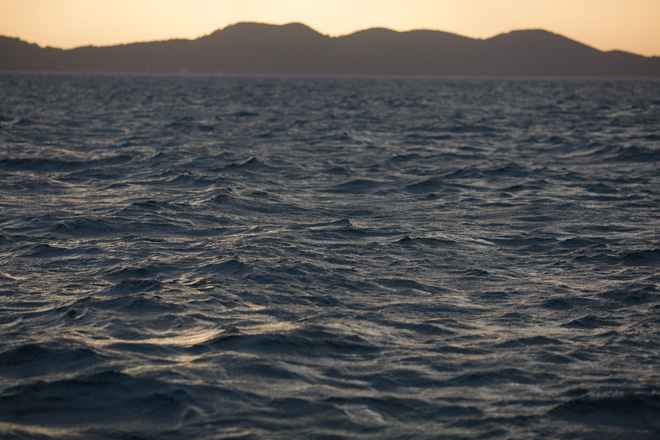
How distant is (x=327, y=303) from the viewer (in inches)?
325

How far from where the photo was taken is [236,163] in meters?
20.6

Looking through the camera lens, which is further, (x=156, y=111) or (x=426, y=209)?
(x=156, y=111)

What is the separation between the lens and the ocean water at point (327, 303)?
5.62 meters

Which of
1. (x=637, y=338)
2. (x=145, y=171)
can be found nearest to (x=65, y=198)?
(x=145, y=171)

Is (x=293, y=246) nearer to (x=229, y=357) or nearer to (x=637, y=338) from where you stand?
(x=229, y=357)

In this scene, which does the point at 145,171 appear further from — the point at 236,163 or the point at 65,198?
the point at 65,198

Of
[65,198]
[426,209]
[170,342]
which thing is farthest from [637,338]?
[65,198]

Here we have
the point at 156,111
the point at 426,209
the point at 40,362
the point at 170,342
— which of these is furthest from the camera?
the point at 156,111

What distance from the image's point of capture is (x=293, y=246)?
1091 centimetres

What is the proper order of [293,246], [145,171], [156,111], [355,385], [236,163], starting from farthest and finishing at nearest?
1. [156,111]
2. [236,163]
3. [145,171]
4. [293,246]
5. [355,385]

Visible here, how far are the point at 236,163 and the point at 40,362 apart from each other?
47.4 feet

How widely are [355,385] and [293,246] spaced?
5.03 metres

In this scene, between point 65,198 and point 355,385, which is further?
point 65,198

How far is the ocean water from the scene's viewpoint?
221 inches
